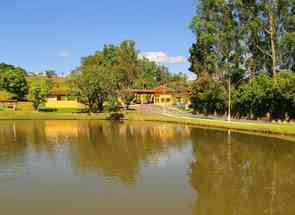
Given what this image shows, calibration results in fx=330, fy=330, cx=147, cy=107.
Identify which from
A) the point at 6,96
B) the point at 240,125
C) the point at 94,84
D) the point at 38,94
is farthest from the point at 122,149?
the point at 6,96

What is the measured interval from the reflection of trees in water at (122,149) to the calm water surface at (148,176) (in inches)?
2.9

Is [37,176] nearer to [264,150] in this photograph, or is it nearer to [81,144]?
[81,144]

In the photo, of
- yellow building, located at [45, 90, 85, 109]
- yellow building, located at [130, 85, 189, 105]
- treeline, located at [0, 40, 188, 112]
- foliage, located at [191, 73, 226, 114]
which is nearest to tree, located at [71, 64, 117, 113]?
treeline, located at [0, 40, 188, 112]

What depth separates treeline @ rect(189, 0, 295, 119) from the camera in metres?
46.0

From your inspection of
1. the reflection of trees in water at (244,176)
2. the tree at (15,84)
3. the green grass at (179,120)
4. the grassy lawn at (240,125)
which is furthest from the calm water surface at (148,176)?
the tree at (15,84)

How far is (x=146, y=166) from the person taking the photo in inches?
920

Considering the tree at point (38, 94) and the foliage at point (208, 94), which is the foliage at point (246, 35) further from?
the tree at point (38, 94)

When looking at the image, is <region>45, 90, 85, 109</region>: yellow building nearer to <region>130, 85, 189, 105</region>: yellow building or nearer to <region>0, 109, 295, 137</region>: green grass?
<region>0, 109, 295, 137</region>: green grass

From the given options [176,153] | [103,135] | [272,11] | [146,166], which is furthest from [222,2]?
[146,166]

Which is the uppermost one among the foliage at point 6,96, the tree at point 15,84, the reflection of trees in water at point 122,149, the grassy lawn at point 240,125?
the tree at point 15,84

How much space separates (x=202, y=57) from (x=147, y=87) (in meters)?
51.8

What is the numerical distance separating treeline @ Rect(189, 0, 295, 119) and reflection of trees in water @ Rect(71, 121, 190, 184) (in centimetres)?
1280

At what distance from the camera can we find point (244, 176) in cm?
2056

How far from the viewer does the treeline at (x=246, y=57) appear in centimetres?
4603
